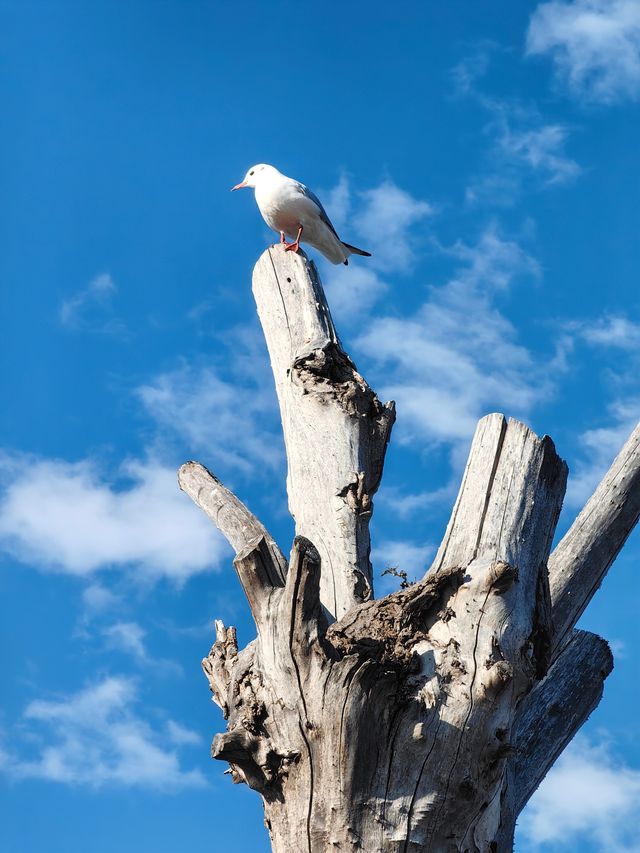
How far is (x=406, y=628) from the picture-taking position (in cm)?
322

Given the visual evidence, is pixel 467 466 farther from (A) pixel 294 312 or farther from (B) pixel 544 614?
(A) pixel 294 312

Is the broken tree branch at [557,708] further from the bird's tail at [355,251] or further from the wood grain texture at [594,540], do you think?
the bird's tail at [355,251]

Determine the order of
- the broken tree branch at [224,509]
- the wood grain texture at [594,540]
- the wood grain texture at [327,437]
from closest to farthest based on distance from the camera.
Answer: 1. the broken tree branch at [224,509]
2. the wood grain texture at [327,437]
3. the wood grain texture at [594,540]

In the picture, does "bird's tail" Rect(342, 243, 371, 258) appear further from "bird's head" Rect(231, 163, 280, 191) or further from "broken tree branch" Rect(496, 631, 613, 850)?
"broken tree branch" Rect(496, 631, 613, 850)

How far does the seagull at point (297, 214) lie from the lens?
721 cm

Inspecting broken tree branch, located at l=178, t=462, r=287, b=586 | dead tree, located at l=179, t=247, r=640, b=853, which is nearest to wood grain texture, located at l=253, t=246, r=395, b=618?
dead tree, located at l=179, t=247, r=640, b=853

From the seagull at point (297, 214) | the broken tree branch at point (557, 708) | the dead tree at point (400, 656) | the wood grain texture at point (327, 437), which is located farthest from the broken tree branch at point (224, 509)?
the seagull at point (297, 214)

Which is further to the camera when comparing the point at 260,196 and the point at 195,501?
the point at 260,196

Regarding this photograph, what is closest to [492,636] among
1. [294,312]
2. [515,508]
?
[515,508]

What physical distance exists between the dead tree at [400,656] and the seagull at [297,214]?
3.44 metres

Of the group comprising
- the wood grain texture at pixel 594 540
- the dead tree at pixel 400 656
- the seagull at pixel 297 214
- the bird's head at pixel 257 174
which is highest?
the bird's head at pixel 257 174

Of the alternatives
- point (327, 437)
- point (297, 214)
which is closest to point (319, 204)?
point (297, 214)

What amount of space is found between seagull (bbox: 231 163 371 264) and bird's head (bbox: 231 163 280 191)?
1 cm

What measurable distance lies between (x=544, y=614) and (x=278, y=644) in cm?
102
